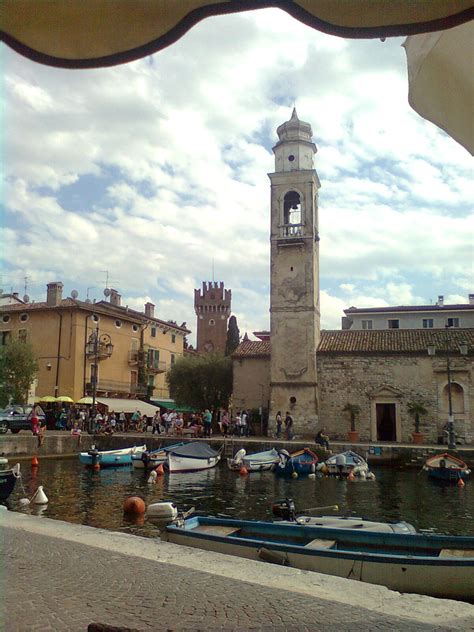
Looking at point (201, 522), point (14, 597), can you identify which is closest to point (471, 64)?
point (14, 597)

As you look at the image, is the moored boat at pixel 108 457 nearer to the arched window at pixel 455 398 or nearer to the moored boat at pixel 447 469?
the moored boat at pixel 447 469

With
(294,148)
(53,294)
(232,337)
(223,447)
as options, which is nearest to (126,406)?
(53,294)

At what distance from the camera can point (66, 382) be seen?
39.4m

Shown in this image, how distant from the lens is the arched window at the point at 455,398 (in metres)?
29.3

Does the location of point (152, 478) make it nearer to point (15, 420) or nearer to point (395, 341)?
point (15, 420)

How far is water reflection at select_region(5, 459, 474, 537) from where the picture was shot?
13133mm

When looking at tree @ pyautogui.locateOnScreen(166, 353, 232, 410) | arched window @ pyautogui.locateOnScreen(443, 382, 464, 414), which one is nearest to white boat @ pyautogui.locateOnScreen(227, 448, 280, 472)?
arched window @ pyautogui.locateOnScreen(443, 382, 464, 414)

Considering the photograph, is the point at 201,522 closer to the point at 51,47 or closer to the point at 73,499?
the point at 73,499

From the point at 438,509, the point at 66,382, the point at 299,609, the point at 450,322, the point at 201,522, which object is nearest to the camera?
the point at 299,609

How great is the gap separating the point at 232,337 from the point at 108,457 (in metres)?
31.9

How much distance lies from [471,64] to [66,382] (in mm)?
39782

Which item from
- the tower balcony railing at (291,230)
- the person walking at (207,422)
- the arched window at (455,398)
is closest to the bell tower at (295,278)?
the tower balcony railing at (291,230)

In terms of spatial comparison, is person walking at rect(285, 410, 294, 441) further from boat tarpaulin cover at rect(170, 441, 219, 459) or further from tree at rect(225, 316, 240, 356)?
tree at rect(225, 316, 240, 356)

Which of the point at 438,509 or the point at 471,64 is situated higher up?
the point at 471,64
